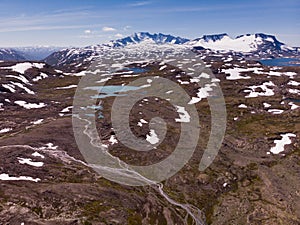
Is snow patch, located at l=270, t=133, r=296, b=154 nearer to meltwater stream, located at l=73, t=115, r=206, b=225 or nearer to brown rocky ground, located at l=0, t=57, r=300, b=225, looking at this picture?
brown rocky ground, located at l=0, t=57, r=300, b=225

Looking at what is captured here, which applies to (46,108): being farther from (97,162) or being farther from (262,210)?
(262,210)

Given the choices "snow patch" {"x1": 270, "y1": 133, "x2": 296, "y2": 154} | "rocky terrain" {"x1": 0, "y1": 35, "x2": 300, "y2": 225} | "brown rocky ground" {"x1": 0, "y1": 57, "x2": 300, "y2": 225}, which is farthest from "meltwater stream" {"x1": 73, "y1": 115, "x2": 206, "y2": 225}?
"snow patch" {"x1": 270, "y1": 133, "x2": 296, "y2": 154}

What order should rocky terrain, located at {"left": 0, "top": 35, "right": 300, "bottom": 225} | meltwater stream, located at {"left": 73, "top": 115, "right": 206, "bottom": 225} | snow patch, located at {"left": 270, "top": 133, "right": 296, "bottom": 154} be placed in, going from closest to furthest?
1. rocky terrain, located at {"left": 0, "top": 35, "right": 300, "bottom": 225}
2. meltwater stream, located at {"left": 73, "top": 115, "right": 206, "bottom": 225}
3. snow patch, located at {"left": 270, "top": 133, "right": 296, "bottom": 154}

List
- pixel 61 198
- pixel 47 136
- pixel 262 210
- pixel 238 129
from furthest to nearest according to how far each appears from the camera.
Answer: pixel 238 129, pixel 47 136, pixel 262 210, pixel 61 198

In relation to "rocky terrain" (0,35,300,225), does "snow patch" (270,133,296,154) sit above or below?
below

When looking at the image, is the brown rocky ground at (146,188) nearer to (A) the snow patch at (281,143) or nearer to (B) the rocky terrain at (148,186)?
(B) the rocky terrain at (148,186)

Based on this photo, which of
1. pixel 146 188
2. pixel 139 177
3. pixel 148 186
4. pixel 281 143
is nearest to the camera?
pixel 146 188

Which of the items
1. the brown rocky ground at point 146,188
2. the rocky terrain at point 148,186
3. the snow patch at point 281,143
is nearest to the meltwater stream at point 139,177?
the rocky terrain at point 148,186

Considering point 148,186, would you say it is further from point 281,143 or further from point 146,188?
point 281,143

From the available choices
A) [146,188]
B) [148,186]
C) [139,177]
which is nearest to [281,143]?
[139,177]

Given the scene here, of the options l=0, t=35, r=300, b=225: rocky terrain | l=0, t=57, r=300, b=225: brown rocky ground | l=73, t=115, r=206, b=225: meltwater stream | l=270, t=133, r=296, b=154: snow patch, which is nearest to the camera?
l=0, t=57, r=300, b=225: brown rocky ground

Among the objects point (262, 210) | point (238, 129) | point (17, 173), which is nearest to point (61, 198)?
point (17, 173)
